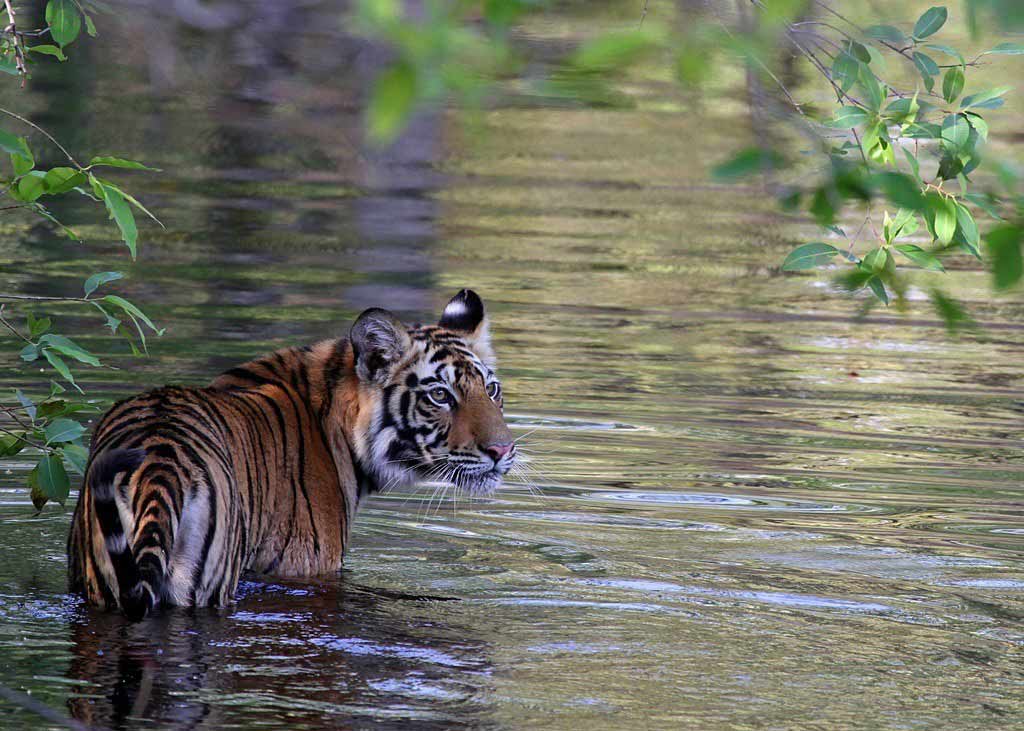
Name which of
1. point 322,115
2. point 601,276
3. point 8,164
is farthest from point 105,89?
point 601,276

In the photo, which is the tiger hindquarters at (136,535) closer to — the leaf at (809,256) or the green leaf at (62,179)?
the green leaf at (62,179)

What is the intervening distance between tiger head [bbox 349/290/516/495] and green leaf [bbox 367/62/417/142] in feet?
11.3

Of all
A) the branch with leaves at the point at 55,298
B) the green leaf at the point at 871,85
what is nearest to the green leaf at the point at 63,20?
the branch with leaves at the point at 55,298

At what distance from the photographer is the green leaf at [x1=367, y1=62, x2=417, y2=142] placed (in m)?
1.62

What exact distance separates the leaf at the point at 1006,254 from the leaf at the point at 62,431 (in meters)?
3.36

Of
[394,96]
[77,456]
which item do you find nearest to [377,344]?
[77,456]

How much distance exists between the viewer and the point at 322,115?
1739 centimetres

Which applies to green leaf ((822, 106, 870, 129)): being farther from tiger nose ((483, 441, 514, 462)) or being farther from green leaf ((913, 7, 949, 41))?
tiger nose ((483, 441, 514, 462))

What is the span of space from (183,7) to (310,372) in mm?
2839

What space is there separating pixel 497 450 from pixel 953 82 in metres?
2.21

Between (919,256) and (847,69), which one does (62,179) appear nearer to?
(847,69)

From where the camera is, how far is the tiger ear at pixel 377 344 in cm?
504

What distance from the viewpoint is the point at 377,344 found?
5.11 m

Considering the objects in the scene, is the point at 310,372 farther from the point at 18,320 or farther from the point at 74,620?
the point at 18,320
